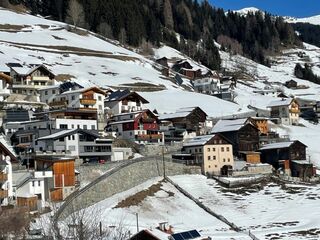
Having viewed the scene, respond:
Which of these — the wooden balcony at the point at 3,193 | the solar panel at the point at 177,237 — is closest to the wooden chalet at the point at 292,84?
the wooden balcony at the point at 3,193

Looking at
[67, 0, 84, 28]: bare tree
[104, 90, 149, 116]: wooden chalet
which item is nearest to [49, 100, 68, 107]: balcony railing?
[104, 90, 149, 116]: wooden chalet

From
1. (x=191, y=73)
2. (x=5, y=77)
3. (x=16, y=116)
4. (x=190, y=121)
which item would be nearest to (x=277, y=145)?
(x=190, y=121)

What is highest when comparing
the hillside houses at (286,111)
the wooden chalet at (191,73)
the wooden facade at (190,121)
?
the wooden chalet at (191,73)

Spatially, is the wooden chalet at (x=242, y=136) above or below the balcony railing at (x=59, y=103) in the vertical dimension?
below

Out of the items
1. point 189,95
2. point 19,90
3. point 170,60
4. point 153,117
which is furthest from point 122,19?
point 153,117

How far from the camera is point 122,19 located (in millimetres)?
162000

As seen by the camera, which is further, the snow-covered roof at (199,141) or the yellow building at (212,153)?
the snow-covered roof at (199,141)

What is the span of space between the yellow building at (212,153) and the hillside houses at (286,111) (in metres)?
31.1

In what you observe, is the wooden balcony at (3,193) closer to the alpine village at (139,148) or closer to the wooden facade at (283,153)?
the alpine village at (139,148)

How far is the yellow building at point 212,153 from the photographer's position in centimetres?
6769

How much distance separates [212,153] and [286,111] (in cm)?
3559

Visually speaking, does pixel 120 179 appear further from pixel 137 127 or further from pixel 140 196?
pixel 137 127

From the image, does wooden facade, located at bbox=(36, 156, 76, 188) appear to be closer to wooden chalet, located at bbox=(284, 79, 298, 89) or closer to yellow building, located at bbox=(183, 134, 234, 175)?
yellow building, located at bbox=(183, 134, 234, 175)

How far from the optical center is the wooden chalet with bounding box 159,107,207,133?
83.0 m
